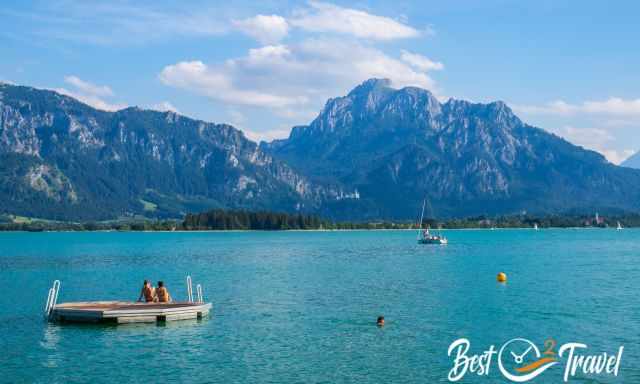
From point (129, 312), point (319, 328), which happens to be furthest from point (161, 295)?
point (319, 328)

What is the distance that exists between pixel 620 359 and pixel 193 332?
3433 cm

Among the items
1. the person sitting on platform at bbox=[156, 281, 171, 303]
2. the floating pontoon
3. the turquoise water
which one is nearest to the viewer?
the turquoise water

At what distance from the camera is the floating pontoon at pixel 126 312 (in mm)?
64375

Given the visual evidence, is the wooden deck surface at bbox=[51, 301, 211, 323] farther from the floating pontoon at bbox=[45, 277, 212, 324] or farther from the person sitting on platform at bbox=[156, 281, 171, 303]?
the person sitting on platform at bbox=[156, 281, 171, 303]

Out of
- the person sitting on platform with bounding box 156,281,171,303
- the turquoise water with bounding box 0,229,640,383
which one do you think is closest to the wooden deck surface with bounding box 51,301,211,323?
the turquoise water with bounding box 0,229,640,383

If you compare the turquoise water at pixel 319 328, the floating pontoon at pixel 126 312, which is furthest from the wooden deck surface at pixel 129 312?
the turquoise water at pixel 319 328

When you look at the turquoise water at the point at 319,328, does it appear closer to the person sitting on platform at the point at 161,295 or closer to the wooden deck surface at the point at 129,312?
the wooden deck surface at the point at 129,312

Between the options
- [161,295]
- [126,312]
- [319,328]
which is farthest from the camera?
[161,295]

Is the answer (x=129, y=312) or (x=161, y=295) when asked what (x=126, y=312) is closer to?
(x=129, y=312)

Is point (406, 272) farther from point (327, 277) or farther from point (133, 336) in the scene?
point (133, 336)

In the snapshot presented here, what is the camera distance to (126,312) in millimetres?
64438

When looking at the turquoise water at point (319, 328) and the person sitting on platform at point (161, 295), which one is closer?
the turquoise water at point (319, 328)

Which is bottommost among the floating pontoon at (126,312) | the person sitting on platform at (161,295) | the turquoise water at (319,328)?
the turquoise water at (319,328)

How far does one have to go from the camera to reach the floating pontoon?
2534 inches
